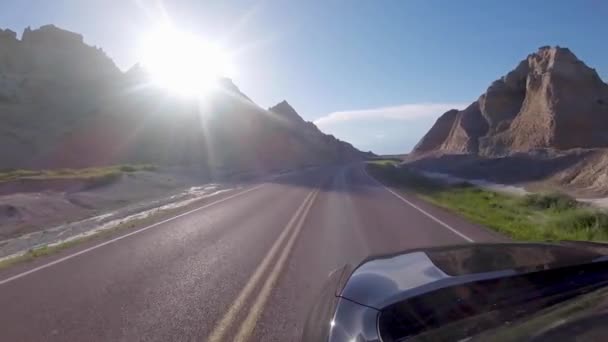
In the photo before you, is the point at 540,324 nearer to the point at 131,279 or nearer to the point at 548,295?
the point at 548,295

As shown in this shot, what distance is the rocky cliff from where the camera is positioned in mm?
33784

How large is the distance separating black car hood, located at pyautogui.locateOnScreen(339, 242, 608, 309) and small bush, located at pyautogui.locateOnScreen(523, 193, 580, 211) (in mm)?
12174

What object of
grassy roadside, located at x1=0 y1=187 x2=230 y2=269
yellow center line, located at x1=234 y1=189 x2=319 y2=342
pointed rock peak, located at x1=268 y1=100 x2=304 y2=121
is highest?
pointed rock peak, located at x1=268 y1=100 x2=304 y2=121

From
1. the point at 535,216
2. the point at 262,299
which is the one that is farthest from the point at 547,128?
the point at 262,299

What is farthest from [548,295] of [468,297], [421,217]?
[421,217]

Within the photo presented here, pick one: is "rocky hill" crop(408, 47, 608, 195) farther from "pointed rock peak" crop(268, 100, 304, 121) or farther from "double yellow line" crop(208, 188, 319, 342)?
"pointed rock peak" crop(268, 100, 304, 121)

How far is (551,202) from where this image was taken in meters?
15.6

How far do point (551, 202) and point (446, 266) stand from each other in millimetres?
14778

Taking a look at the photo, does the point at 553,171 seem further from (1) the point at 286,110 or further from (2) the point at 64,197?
(1) the point at 286,110

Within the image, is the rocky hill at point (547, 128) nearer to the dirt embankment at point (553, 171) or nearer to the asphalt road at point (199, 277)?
the dirt embankment at point (553, 171)

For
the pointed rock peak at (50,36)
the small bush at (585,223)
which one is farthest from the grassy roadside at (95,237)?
the pointed rock peak at (50,36)

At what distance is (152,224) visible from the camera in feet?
41.8

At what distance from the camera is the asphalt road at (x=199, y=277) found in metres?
4.70

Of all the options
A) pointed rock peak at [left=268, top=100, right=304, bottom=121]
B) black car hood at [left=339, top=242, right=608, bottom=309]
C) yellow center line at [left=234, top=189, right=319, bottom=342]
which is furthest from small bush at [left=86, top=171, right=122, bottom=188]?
pointed rock peak at [left=268, top=100, right=304, bottom=121]
